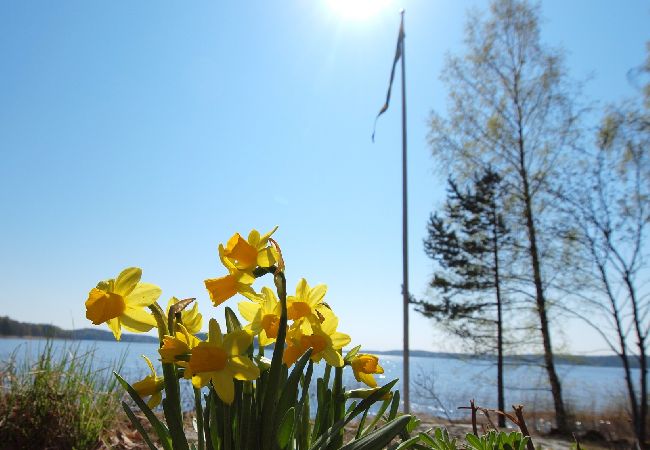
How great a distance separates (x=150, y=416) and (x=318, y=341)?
1.00 ft

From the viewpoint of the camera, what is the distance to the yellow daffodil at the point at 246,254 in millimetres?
682

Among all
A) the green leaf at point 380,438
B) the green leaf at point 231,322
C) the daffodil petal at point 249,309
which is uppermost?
the daffodil petal at point 249,309

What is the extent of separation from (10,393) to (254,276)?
2.22 metres

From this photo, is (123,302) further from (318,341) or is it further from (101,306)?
(318,341)

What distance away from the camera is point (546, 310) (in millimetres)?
8195

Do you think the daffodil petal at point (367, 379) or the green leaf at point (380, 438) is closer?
the green leaf at point (380, 438)

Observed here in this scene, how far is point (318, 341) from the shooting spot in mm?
714

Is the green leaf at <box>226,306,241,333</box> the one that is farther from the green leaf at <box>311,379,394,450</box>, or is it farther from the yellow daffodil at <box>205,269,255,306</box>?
the green leaf at <box>311,379,394,450</box>

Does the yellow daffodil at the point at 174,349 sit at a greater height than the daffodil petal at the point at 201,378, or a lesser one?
greater

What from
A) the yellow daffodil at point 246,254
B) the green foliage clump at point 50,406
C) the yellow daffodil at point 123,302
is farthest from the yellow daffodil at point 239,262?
the green foliage clump at point 50,406

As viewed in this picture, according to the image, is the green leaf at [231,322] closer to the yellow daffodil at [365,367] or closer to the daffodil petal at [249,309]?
the daffodil petal at [249,309]

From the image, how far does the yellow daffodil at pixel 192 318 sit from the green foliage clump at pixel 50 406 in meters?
1.74

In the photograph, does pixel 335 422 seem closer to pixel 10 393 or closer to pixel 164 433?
pixel 164 433

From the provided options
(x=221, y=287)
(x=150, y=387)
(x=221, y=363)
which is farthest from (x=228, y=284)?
(x=150, y=387)
